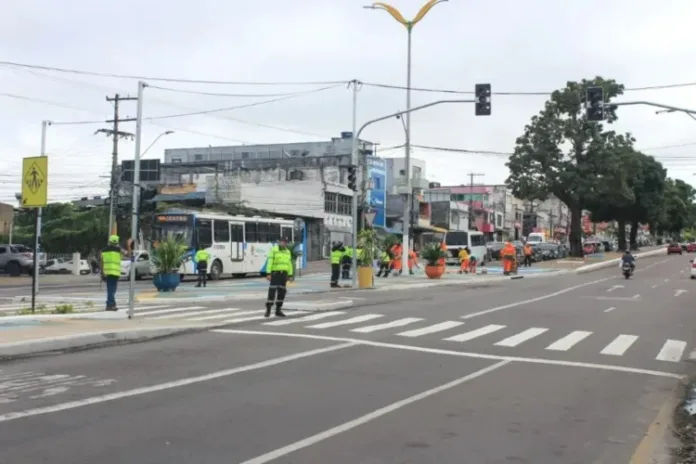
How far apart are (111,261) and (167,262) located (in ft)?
24.5

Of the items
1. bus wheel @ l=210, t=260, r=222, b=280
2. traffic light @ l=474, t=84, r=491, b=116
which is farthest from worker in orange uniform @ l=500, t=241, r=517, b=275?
traffic light @ l=474, t=84, r=491, b=116

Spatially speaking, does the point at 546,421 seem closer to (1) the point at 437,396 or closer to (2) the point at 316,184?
(1) the point at 437,396

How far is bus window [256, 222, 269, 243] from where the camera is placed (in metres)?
40.2

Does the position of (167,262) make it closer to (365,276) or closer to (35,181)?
(365,276)

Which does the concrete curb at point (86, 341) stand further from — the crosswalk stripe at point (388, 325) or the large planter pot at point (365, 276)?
the large planter pot at point (365, 276)

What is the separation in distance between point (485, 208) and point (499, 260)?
40970mm

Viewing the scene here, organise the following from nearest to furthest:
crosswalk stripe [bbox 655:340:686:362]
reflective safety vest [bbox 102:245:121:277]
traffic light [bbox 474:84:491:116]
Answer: crosswalk stripe [bbox 655:340:686:362] < reflective safety vest [bbox 102:245:121:277] < traffic light [bbox 474:84:491:116]

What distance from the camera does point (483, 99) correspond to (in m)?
26.8

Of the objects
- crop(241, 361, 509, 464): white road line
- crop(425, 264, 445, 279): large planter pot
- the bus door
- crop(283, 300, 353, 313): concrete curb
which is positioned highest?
the bus door

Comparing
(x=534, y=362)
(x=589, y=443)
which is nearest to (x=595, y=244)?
(x=534, y=362)

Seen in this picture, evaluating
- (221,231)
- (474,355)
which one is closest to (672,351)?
(474,355)

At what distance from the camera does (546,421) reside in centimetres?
808

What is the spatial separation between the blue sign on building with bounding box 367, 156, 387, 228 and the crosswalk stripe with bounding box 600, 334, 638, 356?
6078 cm

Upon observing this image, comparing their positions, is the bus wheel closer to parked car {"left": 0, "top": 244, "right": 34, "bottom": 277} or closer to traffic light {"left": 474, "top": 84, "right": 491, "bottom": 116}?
parked car {"left": 0, "top": 244, "right": 34, "bottom": 277}
